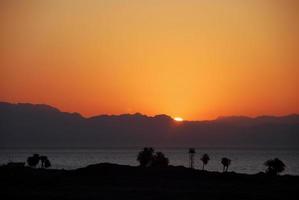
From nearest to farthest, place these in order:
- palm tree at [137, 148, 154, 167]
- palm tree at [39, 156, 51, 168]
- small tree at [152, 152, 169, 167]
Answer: small tree at [152, 152, 169, 167]
palm tree at [137, 148, 154, 167]
palm tree at [39, 156, 51, 168]

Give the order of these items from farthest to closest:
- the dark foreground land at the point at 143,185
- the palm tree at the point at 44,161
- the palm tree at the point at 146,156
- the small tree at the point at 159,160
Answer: the palm tree at the point at 44,161 → the palm tree at the point at 146,156 → the small tree at the point at 159,160 → the dark foreground land at the point at 143,185

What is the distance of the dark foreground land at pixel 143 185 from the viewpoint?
77.2m

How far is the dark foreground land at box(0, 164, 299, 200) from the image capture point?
77250 mm

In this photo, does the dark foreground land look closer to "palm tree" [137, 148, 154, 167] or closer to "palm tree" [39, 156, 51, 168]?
"palm tree" [137, 148, 154, 167]

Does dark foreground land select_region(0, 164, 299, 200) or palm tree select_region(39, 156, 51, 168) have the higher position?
palm tree select_region(39, 156, 51, 168)

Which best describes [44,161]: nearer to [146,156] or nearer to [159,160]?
[146,156]

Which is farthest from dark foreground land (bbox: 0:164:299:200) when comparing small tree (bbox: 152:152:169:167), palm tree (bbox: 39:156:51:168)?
palm tree (bbox: 39:156:51:168)

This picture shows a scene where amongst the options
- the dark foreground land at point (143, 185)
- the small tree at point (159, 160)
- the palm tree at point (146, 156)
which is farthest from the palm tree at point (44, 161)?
the dark foreground land at point (143, 185)

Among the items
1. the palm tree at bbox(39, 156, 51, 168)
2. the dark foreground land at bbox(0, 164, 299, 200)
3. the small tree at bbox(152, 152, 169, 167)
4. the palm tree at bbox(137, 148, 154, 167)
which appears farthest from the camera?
the palm tree at bbox(39, 156, 51, 168)

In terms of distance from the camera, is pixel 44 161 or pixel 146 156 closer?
pixel 146 156

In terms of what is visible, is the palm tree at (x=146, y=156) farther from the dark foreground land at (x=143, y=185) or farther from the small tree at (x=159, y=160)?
the dark foreground land at (x=143, y=185)

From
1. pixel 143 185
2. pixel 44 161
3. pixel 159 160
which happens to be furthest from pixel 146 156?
pixel 143 185

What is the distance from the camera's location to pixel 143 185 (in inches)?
3526

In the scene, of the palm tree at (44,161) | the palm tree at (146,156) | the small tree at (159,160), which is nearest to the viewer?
the small tree at (159,160)
